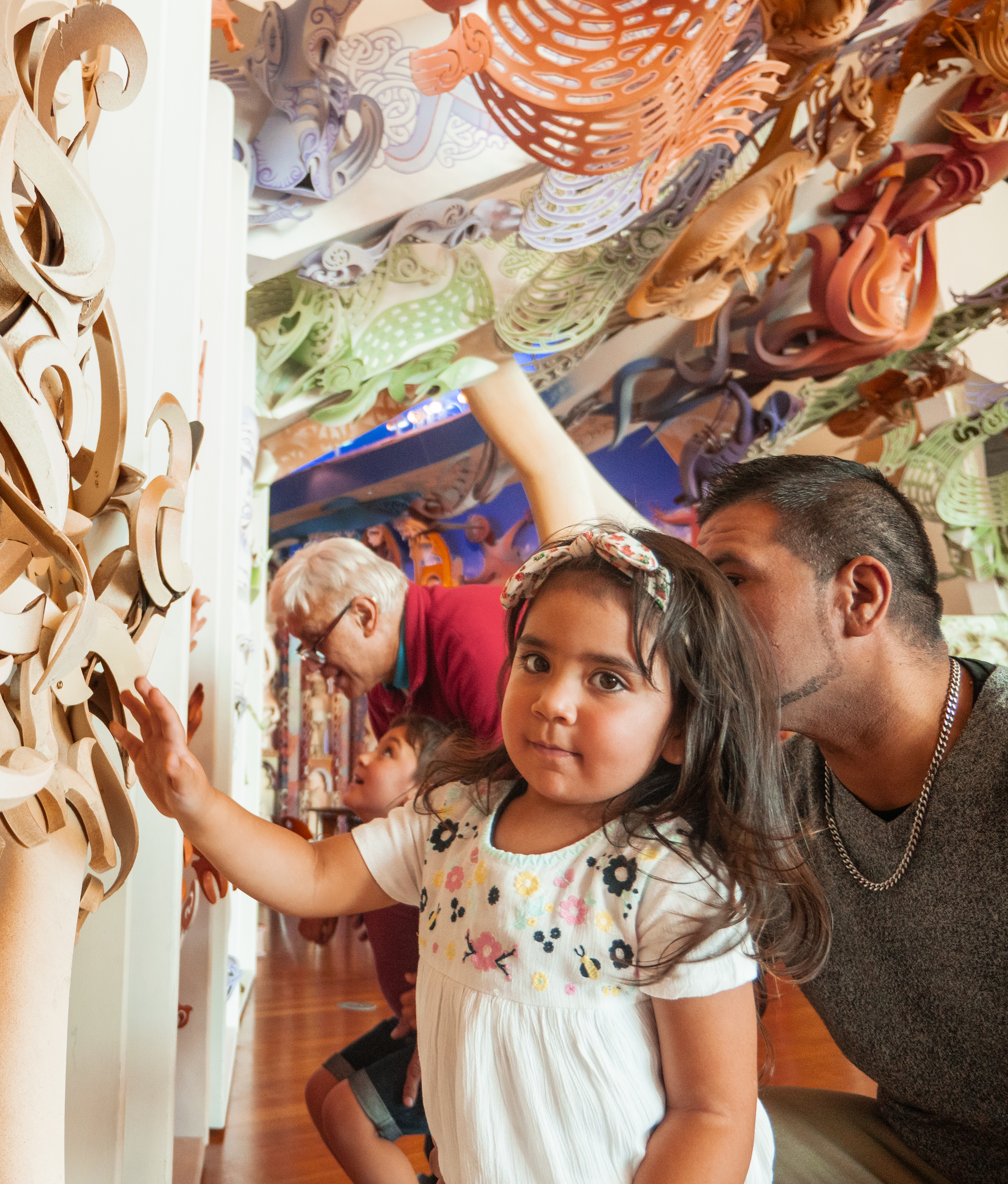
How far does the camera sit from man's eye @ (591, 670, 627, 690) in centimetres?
A: 91

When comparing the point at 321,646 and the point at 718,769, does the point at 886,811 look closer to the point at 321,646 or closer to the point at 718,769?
the point at 718,769

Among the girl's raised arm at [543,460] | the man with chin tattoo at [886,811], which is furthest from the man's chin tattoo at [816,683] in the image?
the girl's raised arm at [543,460]

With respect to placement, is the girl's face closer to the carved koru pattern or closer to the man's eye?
the man's eye

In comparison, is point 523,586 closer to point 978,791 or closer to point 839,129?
point 978,791

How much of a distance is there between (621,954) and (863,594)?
Result: 0.60 metres

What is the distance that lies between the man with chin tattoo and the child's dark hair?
1.90 ft

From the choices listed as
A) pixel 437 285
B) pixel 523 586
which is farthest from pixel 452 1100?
pixel 437 285

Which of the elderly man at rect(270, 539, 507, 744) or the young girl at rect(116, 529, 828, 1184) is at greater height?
the elderly man at rect(270, 539, 507, 744)

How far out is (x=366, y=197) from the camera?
2.45m

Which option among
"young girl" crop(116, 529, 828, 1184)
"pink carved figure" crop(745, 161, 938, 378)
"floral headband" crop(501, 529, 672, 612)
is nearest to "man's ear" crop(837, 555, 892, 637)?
"young girl" crop(116, 529, 828, 1184)

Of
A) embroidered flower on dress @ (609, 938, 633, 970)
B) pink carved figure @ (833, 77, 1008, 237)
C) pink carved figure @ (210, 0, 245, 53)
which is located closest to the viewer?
embroidered flower on dress @ (609, 938, 633, 970)

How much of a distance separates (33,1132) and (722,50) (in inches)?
116

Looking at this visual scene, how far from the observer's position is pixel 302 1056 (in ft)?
8.50

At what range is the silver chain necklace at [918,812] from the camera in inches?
45.1
